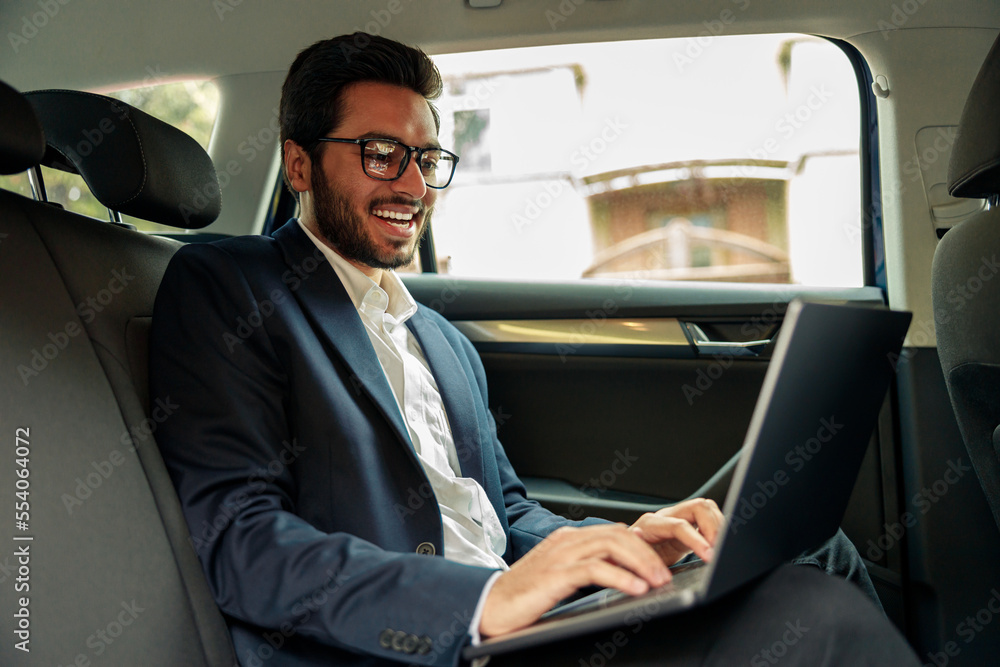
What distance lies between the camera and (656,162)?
215 centimetres

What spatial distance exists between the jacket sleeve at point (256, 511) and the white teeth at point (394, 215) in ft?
1.02

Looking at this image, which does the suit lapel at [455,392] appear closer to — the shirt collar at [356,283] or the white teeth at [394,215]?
the shirt collar at [356,283]

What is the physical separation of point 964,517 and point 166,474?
158 cm

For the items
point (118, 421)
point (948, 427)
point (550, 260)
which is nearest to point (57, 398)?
point (118, 421)

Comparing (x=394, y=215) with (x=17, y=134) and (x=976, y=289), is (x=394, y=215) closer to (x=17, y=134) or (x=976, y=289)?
(x=17, y=134)

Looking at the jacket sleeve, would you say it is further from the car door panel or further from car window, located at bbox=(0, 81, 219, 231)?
car window, located at bbox=(0, 81, 219, 231)

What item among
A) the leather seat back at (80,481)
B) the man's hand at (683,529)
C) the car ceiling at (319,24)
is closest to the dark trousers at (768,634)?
the man's hand at (683,529)

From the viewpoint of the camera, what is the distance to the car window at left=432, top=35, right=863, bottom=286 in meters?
1.95

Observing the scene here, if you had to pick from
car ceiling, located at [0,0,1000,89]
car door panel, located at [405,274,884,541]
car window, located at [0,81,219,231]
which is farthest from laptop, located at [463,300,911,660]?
car window, located at [0,81,219,231]

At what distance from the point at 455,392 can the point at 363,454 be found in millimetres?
314

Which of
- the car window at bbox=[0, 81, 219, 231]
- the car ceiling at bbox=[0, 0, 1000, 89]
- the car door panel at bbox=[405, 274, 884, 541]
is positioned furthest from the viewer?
the car window at bbox=[0, 81, 219, 231]

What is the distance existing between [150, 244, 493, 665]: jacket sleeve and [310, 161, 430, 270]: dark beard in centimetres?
26

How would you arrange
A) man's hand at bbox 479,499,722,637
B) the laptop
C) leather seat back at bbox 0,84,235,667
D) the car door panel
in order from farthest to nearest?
the car door panel → leather seat back at bbox 0,84,235,667 → man's hand at bbox 479,499,722,637 → the laptop

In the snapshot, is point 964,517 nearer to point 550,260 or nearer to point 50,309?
point 550,260
